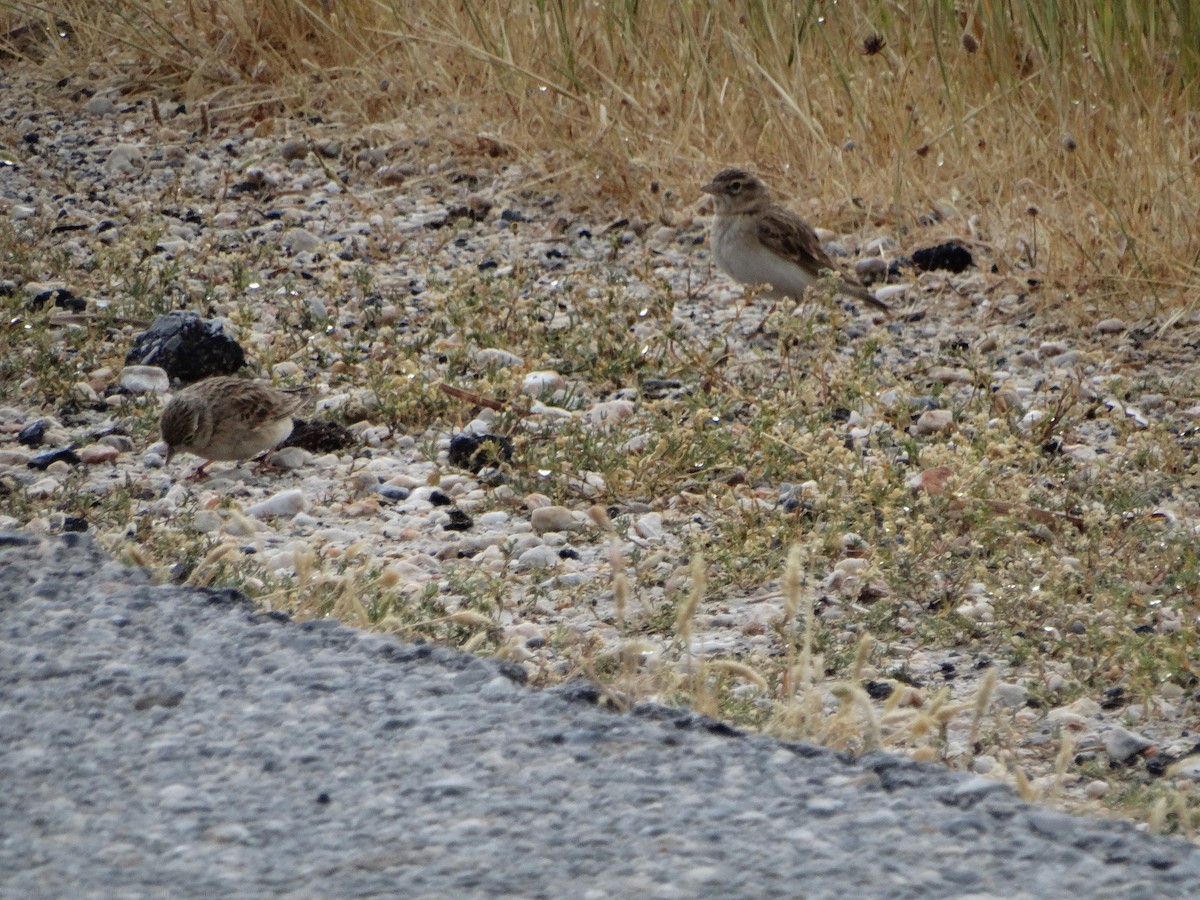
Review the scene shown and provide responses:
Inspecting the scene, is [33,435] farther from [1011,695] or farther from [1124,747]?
[1124,747]

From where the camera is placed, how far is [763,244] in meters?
8.01

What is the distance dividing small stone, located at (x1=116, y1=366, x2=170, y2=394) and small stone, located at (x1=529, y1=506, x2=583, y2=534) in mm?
2076

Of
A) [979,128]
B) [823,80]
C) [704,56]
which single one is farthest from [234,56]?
[979,128]

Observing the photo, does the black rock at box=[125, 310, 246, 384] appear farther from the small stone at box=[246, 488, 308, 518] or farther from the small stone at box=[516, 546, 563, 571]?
the small stone at box=[516, 546, 563, 571]

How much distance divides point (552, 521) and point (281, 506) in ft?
3.20

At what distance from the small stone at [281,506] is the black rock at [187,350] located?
4.30ft

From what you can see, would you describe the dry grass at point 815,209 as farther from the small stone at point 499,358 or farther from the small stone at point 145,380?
the small stone at point 145,380

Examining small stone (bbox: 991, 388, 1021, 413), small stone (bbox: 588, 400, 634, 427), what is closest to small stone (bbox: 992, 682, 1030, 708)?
small stone (bbox: 991, 388, 1021, 413)

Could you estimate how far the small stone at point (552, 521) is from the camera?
579cm

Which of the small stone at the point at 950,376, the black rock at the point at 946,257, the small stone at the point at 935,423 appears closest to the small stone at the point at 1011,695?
the small stone at the point at 935,423

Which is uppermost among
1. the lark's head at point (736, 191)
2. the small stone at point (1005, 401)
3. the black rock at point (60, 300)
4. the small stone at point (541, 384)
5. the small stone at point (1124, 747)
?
the black rock at point (60, 300)

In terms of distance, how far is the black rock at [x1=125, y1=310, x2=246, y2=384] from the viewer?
709 centimetres

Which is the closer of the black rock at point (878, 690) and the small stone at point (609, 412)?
the black rock at point (878, 690)

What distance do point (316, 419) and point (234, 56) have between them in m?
5.41
